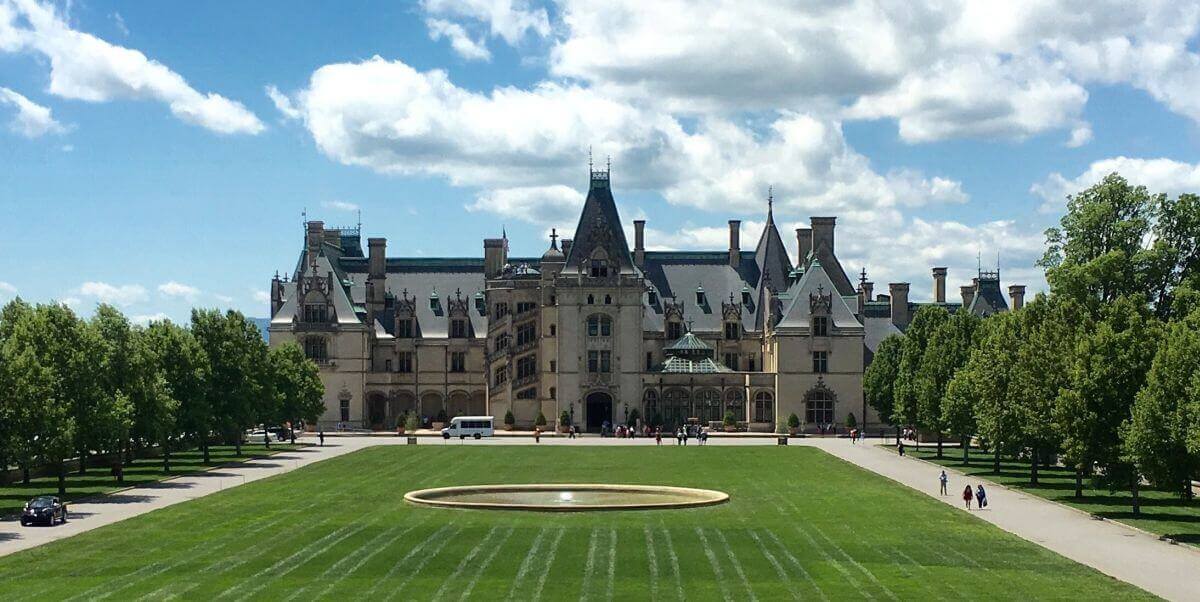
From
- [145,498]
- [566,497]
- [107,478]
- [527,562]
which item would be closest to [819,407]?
[566,497]

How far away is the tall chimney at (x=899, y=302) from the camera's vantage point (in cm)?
14212

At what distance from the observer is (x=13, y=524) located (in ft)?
177

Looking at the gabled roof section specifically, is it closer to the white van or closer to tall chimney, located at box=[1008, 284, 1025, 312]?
the white van

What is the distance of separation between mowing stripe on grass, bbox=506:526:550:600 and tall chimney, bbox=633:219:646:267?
93.5m

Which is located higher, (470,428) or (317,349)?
(317,349)

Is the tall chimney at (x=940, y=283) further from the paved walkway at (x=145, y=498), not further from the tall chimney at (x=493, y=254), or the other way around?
the paved walkway at (x=145, y=498)

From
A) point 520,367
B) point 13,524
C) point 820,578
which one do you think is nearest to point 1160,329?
point 820,578

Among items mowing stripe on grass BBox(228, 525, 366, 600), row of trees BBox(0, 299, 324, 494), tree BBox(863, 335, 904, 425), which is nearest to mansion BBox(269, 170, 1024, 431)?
tree BBox(863, 335, 904, 425)

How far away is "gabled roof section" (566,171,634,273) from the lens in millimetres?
128375

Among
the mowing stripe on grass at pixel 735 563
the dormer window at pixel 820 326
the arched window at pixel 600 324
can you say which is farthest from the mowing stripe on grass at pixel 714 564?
the dormer window at pixel 820 326

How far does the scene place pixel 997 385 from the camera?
73.5 m

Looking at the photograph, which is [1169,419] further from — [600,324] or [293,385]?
[600,324]

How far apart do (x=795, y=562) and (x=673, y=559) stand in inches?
147

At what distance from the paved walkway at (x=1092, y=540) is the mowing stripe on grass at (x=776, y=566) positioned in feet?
30.9
